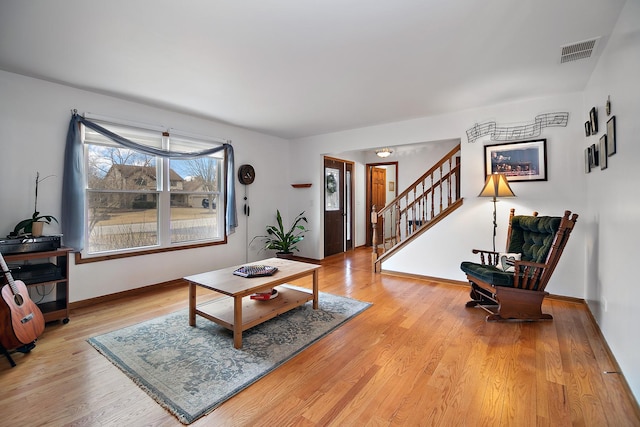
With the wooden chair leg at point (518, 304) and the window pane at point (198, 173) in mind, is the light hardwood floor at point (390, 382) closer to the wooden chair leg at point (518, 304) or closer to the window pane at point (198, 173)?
the wooden chair leg at point (518, 304)

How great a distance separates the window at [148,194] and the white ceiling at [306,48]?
677 mm

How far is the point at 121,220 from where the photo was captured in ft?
12.3

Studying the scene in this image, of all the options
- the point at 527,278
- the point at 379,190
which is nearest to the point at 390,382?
the point at 527,278

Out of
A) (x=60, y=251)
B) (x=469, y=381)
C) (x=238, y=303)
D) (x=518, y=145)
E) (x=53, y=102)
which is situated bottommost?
(x=469, y=381)

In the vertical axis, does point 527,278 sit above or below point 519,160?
below

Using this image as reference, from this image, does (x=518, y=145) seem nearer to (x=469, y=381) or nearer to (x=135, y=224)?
(x=469, y=381)

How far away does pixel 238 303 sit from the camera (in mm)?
2312

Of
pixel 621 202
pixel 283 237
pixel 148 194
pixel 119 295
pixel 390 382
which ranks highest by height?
pixel 148 194

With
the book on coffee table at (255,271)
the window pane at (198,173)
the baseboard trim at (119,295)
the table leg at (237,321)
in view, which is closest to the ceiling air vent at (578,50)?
the book on coffee table at (255,271)

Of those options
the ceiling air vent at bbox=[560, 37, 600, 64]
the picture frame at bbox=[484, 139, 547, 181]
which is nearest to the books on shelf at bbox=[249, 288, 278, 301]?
the picture frame at bbox=[484, 139, 547, 181]

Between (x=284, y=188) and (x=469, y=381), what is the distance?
4836 mm

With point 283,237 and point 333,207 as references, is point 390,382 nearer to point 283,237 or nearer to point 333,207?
point 283,237

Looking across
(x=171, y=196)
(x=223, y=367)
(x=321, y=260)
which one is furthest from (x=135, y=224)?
(x=321, y=260)

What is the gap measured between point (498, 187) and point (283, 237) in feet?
11.6
